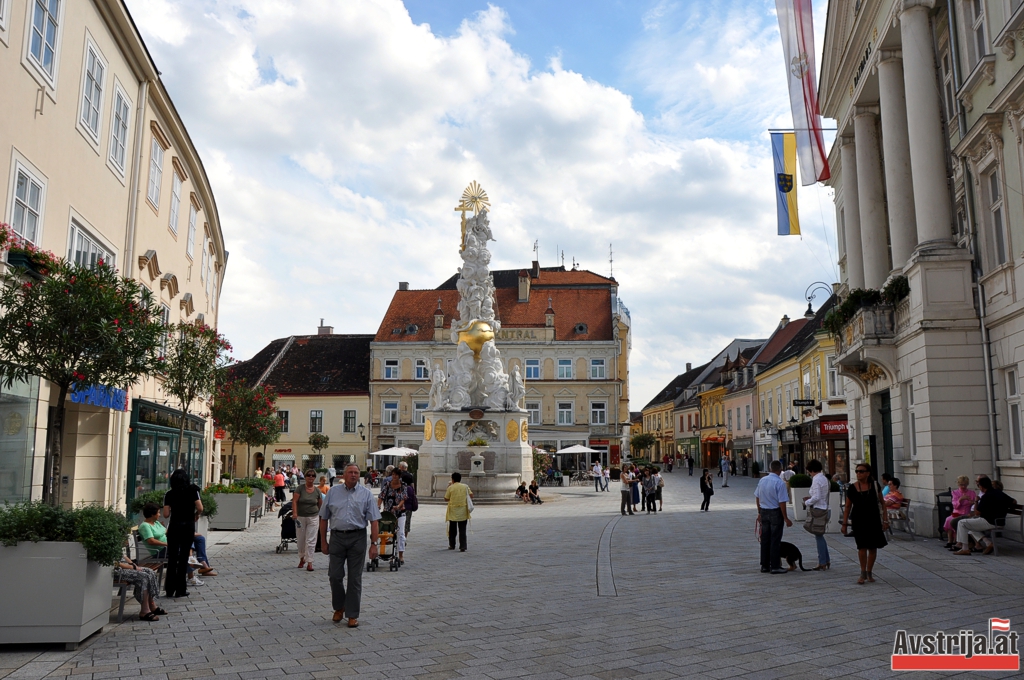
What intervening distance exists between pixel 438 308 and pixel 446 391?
111 ft

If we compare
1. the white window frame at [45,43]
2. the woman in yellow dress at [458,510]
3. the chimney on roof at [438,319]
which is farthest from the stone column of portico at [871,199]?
the chimney on roof at [438,319]

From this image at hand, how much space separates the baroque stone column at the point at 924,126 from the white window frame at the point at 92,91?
16.1 m

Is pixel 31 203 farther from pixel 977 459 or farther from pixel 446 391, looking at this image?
pixel 446 391

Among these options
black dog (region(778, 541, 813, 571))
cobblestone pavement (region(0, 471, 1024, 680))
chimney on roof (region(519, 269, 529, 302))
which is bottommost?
cobblestone pavement (region(0, 471, 1024, 680))

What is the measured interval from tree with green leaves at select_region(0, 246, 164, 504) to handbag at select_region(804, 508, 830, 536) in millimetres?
9499

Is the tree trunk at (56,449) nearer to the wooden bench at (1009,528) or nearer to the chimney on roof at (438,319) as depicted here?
the wooden bench at (1009,528)

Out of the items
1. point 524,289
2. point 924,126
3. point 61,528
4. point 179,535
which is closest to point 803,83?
point 924,126

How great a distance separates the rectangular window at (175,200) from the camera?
2225cm

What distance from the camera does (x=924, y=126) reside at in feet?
55.8

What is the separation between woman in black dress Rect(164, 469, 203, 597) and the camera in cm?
1025

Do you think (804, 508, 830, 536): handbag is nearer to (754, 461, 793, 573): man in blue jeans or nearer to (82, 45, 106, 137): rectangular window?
(754, 461, 793, 573): man in blue jeans

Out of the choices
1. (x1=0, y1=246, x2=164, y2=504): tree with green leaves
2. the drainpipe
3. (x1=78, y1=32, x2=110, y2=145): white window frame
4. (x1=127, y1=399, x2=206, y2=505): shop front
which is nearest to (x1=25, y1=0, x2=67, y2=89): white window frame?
(x1=78, y1=32, x2=110, y2=145): white window frame

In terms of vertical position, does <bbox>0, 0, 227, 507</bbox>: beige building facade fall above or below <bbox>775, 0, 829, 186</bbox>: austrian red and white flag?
below

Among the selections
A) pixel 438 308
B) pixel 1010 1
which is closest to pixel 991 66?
pixel 1010 1
